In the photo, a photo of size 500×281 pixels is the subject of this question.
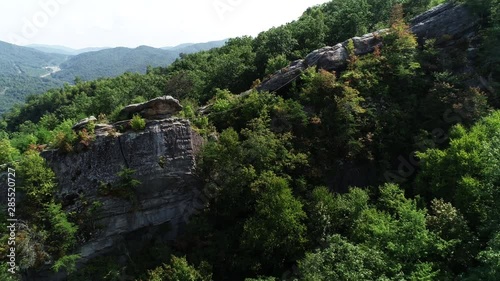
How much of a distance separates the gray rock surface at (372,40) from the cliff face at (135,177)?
10.8 metres

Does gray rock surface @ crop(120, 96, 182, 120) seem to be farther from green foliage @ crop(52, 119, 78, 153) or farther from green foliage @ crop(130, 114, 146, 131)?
green foliage @ crop(52, 119, 78, 153)

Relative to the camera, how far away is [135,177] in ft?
86.2

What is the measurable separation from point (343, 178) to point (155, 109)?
1545 centimetres

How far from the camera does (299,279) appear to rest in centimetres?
2166

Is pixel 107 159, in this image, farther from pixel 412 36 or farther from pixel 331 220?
pixel 412 36

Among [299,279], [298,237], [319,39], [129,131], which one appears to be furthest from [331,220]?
[319,39]

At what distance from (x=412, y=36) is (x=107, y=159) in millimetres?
27342

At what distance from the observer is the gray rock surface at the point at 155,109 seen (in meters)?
28.1

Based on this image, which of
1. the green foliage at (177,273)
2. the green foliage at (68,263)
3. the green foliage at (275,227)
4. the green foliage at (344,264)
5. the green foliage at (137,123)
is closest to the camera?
the green foliage at (344,264)

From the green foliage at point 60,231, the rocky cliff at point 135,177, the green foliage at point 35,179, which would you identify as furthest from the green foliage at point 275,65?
the green foliage at point 60,231

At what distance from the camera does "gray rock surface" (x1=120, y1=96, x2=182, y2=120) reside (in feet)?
92.1

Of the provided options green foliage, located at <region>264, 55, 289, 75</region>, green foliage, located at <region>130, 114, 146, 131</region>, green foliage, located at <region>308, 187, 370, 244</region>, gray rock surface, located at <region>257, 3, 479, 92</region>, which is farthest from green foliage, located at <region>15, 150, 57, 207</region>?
green foliage, located at <region>264, 55, 289, 75</region>

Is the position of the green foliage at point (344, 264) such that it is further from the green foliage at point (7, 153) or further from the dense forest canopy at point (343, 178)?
the green foliage at point (7, 153)

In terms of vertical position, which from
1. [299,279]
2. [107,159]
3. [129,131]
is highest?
[129,131]
